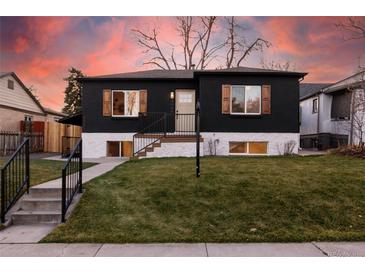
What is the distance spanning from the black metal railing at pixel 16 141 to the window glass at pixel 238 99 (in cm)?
1070

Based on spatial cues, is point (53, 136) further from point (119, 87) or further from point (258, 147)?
point (258, 147)

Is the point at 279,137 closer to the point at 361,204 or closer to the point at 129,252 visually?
the point at 361,204

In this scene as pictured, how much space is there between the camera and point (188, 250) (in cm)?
359

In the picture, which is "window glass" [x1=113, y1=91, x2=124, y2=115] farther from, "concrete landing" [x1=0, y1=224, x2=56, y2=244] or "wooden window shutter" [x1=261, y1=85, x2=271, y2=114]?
"concrete landing" [x1=0, y1=224, x2=56, y2=244]

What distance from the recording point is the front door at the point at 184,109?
12.7m

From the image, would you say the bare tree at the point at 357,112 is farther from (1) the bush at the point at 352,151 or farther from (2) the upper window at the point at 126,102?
(2) the upper window at the point at 126,102

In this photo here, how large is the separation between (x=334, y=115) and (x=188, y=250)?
47.7 ft

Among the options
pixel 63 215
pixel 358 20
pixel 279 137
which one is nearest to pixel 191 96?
pixel 279 137

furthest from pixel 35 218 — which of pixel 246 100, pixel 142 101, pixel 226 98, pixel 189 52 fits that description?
pixel 189 52

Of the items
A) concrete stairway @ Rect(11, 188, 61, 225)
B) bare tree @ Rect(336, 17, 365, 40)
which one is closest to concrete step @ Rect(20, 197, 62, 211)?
concrete stairway @ Rect(11, 188, 61, 225)

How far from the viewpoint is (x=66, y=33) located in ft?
31.4

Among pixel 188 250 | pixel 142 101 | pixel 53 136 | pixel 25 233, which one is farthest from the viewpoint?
pixel 53 136

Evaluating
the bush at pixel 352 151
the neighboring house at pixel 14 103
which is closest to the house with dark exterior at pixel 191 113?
the bush at pixel 352 151
